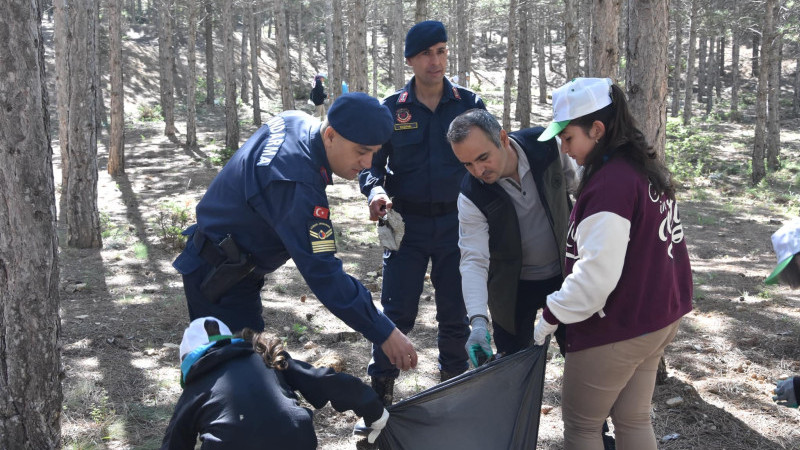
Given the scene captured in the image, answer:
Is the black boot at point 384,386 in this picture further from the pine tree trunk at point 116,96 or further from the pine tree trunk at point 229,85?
the pine tree trunk at point 229,85

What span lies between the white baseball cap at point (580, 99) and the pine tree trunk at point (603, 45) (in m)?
3.14

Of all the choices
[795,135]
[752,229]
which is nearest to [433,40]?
[752,229]

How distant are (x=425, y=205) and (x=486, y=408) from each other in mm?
1559

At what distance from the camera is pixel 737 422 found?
4.23 meters

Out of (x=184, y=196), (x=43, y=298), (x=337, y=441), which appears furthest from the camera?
(x=184, y=196)

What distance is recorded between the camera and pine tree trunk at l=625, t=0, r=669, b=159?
4.64 metres

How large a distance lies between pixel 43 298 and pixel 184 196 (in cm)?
1070

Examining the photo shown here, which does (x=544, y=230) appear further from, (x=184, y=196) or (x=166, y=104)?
(x=166, y=104)

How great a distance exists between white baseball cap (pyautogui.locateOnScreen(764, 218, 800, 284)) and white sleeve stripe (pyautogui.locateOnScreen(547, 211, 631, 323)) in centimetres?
52

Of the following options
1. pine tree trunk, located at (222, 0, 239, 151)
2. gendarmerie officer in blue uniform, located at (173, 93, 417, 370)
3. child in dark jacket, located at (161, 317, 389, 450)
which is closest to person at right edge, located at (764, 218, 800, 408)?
gendarmerie officer in blue uniform, located at (173, 93, 417, 370)

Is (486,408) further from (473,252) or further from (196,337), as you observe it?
(196,337)

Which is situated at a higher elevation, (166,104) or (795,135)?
(166,104)

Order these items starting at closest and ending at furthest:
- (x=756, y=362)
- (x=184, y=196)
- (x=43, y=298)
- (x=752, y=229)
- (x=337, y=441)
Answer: (x=43, y=298)
(x=337, y=441)
(x=756, y=362)
(x=752, y=229)
(x=184, y=196)

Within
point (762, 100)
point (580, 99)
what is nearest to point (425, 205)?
Result: point (580, 99)
